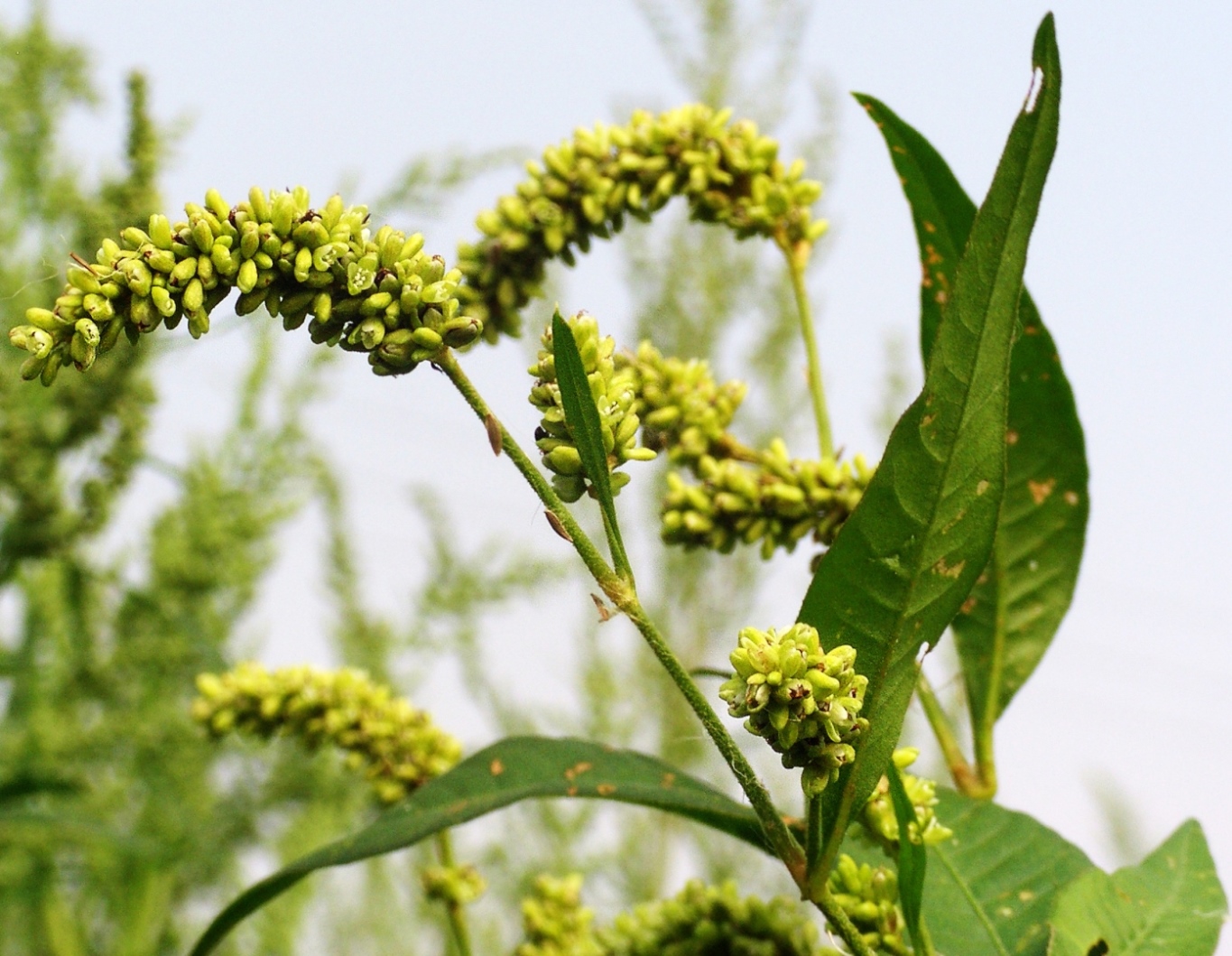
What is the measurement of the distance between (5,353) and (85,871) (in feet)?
2.24

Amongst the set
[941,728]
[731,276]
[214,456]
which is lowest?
[941,728]

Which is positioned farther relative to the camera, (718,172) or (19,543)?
(19,543)

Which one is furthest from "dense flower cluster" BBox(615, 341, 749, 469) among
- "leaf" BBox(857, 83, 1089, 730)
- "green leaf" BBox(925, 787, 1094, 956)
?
"green leaf" BBox(925, 787, 1094, 956)

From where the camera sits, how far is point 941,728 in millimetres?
671

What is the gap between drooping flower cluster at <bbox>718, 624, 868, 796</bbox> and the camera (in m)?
0.40

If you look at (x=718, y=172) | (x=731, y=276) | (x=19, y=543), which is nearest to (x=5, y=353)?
(x=19, y=543)

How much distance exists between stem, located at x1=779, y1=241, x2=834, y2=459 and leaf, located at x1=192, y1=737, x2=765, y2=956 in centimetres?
22

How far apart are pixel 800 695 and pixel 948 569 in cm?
9

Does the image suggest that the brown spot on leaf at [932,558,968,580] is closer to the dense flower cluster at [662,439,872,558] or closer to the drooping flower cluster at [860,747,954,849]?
the drooping flower cluster at [860,747,954,849]

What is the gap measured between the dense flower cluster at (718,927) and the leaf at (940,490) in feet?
0.72

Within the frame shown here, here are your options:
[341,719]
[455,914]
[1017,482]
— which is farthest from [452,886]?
[1017,482]

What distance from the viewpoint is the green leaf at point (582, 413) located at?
0.42 meters

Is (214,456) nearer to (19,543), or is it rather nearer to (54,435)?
(54,435)

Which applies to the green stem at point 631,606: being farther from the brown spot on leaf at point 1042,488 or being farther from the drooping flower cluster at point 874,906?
the brown spot on leaf at point 1042,488
